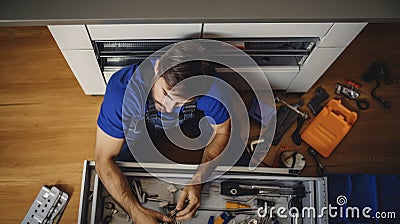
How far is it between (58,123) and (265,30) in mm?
962

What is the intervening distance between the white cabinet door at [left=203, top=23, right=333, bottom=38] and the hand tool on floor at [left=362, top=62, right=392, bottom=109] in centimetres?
64

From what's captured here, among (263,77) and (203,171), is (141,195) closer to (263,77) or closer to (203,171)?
(203,171)

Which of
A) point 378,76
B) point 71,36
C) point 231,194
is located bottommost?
point 231,194

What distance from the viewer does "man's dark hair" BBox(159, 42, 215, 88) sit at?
129 cm

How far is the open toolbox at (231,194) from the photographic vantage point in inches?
59.9

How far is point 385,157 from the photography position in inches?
72.7

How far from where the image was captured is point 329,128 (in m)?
1.84

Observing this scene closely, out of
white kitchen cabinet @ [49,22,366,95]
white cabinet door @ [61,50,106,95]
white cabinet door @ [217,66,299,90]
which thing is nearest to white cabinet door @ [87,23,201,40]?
white kitchen cabinet @ [49,22,366,95]

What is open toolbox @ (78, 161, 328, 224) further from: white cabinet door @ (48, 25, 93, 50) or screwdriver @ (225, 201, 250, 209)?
white cabinet door @ (48, 25, 93, 50)

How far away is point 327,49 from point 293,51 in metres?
0.11

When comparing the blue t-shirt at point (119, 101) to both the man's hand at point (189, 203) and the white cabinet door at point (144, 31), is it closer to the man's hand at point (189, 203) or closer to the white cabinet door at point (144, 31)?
the white cabinet door at point (144, 31)

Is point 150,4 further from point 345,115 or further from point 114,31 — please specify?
point 345,115

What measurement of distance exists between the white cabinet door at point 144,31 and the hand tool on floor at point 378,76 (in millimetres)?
914

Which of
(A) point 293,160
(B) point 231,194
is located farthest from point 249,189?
(A) point 293,160
